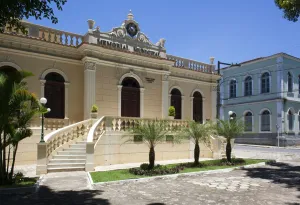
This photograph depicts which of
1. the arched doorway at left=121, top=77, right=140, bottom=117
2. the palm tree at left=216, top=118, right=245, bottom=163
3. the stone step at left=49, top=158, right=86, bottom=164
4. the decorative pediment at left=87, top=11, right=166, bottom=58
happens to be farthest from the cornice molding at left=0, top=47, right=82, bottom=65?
the palm tree at left=216, top=118, right=245, bottom=163

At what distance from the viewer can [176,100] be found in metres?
21.2

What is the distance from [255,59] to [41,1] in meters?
30.6

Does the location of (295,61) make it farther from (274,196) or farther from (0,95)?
(0,95)

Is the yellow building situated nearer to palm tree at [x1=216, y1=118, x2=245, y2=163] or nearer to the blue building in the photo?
palm tree at [x1=216, y1=118, x2=245, y2=163]

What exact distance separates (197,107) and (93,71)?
9.65 m

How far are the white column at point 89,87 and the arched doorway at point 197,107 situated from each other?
907 centimetres

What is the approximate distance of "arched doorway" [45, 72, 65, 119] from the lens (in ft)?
51.9

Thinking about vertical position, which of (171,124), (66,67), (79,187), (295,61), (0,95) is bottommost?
(79,187)

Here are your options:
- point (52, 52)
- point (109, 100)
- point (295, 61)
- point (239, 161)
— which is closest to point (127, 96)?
point (109, 100)

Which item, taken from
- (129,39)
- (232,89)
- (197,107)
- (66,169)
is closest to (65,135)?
(66,169)

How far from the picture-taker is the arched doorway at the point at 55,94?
15.8m

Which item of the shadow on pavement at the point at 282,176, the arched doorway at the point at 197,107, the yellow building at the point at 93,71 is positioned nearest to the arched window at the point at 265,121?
the arched doorway at the point at 197,107

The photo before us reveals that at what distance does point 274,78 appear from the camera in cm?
3156

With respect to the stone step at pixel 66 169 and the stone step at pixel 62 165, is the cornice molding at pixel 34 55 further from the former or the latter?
the stone step at pixel 66 169
